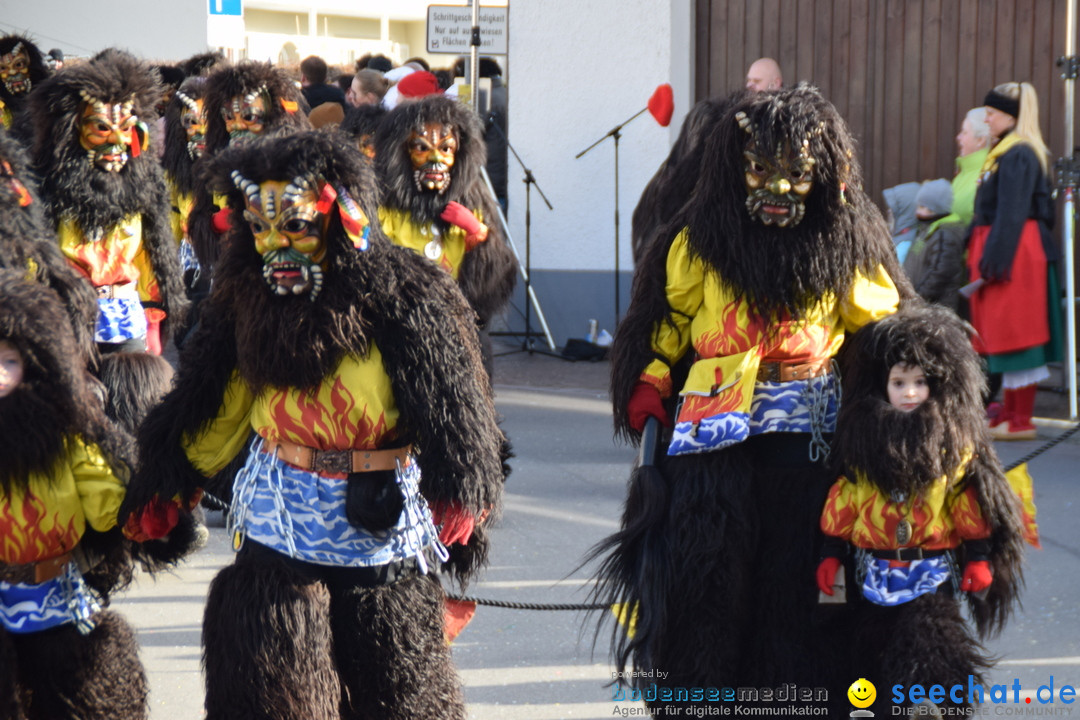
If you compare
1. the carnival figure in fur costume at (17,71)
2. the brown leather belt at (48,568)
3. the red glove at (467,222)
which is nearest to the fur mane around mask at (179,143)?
the carnival figure in fur costume at (17,71)

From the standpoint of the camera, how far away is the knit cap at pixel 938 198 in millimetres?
7320

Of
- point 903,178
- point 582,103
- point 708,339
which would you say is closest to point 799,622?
point 708,339

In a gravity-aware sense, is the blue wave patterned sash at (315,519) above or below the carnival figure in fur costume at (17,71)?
below

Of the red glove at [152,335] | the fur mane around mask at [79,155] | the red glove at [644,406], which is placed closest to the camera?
the red glove at [644,406]

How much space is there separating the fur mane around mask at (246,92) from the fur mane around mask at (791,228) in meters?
3.48

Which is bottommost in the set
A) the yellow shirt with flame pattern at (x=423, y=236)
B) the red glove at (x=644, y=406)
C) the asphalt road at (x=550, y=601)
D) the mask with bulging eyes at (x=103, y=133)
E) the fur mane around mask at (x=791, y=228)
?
the asphalt road at (x=550, y=601)

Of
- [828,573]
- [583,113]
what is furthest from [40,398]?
[583,113]

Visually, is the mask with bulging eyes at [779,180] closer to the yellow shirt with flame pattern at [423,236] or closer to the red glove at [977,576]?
the red glove at [977,576]

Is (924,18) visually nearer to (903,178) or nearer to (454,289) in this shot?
(903,178)

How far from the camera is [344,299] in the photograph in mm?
3156

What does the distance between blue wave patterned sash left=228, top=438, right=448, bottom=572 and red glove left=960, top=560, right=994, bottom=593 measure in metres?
1.34

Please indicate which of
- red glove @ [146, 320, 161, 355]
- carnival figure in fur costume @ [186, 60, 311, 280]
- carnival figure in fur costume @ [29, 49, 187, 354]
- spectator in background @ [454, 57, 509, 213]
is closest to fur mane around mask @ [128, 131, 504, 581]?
carnival figure in fur costume @ [29, 49, 187, 354]

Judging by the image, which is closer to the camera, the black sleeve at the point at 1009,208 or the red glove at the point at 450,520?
the red glove at the point at 450,520

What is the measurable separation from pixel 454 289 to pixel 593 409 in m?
5.23
